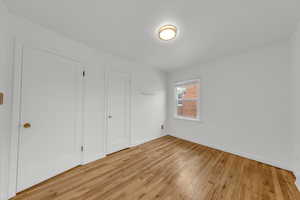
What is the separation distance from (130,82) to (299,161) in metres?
3.48

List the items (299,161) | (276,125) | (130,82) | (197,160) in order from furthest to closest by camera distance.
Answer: (130,82) < (197,160) < (276,125) < (299,161)

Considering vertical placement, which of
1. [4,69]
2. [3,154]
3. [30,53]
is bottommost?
[3,154]

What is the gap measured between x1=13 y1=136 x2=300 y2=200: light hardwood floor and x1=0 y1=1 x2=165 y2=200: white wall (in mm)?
417

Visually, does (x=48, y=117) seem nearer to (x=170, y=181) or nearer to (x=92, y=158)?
(x=92, y=158)

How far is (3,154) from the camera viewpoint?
1.25 m

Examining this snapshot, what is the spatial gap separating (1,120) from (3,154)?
437mm

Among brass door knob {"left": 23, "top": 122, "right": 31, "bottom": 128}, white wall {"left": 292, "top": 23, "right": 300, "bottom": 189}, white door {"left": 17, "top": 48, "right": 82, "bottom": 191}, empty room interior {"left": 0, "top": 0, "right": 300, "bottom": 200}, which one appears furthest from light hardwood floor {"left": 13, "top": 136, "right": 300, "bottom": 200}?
brass door knob {"left": 23, "top": 122, "right": 31, "bottom": 128}

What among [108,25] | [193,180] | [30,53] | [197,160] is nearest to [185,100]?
[197,160]

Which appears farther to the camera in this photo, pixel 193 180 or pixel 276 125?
pixel 276 125

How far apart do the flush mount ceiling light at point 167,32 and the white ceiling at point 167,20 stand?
3.7 inches

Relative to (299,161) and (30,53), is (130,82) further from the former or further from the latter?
(299,161)

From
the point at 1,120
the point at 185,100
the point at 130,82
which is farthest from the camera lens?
the point at 185,100

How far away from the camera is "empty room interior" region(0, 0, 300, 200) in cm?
132

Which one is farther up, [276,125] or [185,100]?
[185,100]
